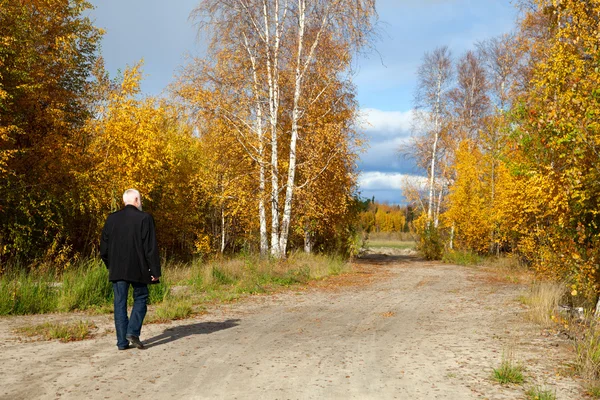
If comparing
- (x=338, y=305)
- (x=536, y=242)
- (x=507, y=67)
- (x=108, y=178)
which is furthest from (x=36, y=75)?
(x=507, y=67)

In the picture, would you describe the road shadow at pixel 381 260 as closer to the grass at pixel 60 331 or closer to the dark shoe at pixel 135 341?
the grass at pixel 60 331

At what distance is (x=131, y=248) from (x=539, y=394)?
5.02m

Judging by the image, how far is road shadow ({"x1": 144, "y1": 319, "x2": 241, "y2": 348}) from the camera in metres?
7.43

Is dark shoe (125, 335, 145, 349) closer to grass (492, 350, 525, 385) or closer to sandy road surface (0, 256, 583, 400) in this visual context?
sandy road surface (0, 256, 583, 400)

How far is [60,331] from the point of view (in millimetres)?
7488

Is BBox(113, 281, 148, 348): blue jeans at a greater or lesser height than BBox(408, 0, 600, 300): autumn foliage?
lesser

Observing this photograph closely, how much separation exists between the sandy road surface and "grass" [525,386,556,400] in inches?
3.7

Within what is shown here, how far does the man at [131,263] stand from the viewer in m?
6.77

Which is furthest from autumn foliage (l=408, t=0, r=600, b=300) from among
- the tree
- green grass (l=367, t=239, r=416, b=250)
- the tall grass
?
green grass (l=367, t=239, r=416, b=250)

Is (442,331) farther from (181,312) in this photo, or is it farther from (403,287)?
(403,287)

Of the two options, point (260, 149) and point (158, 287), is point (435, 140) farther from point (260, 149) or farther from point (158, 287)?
point (158, 287)

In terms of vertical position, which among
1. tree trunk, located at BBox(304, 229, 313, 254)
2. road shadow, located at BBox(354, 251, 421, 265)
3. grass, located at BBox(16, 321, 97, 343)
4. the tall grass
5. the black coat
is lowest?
road shadow, located at BBox(354, 251, 421, 265)

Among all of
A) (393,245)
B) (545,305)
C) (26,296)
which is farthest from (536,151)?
(393,245)

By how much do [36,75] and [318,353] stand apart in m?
14.2
